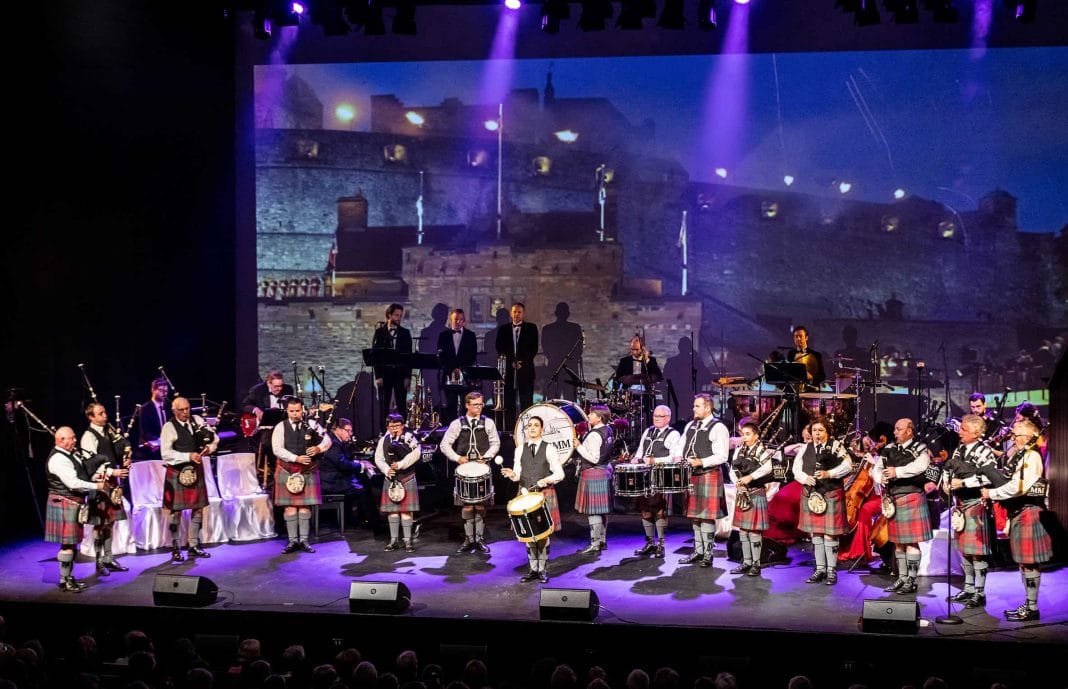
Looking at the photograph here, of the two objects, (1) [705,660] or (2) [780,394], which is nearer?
(1) [705,660]

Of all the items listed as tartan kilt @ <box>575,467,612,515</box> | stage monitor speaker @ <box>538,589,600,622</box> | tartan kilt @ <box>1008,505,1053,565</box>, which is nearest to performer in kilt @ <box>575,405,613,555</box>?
tartan kilt @ <box>575,467,612,515</box>

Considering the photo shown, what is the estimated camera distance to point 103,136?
11625 millimetres

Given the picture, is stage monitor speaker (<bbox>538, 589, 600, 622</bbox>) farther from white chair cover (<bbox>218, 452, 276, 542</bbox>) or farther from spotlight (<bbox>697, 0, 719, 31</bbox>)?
spotlight (<bbox>697, 0, 719, 31</bbox>)

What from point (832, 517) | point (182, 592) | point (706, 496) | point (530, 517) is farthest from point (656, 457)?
point (182, 592)

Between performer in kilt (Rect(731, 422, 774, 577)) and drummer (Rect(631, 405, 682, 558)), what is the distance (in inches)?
28.3

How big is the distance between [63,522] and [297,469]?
2167mm

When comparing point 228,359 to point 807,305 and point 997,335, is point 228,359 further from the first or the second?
point 997,335

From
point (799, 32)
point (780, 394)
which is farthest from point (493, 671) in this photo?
point (799, 32)

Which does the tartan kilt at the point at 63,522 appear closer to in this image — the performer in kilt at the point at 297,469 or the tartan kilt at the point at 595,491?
the performer in kilt at the point at 297,469

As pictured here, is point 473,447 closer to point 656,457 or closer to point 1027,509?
point 656,457

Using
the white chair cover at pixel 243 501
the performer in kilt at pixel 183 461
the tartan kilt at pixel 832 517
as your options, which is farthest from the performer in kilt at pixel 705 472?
the performer in kilt at pixel 183 461

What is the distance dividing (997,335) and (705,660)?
830 cm

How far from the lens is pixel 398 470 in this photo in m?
10.4

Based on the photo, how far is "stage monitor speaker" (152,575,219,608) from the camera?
837 centimetres
